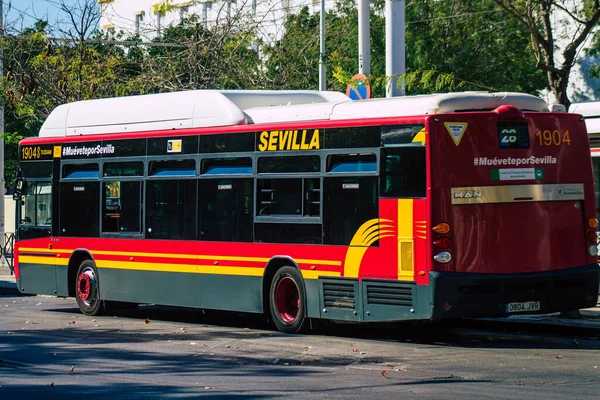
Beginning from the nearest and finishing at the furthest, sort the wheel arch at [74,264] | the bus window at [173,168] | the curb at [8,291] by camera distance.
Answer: the bus window at [173,168] → the wheel arch at [74,264] → the curb at [8,291]

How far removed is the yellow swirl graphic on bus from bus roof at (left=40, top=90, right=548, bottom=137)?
1.27 meters

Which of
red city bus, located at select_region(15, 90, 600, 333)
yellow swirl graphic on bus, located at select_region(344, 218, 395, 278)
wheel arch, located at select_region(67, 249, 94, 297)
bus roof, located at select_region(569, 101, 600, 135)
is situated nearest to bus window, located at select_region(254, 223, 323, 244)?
red city bus, located at select_region(15, 90, 600, 333)

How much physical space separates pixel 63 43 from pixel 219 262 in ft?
59.1

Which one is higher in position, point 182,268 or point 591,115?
point 591,115

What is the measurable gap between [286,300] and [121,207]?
3683mm

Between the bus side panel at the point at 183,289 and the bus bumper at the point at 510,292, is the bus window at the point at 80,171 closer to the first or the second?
the bus side panel at the point at 183,289

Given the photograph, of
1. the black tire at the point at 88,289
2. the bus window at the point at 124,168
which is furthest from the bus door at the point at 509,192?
the black tire at the point at 88,289

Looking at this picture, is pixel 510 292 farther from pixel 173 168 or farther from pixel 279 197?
pixel 173 168

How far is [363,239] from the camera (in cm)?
1449

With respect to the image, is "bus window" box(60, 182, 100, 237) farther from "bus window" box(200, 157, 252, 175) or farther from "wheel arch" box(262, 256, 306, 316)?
"wheel arch" box(262, 256, 306, 316)

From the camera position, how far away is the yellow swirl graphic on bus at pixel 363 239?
1418cm

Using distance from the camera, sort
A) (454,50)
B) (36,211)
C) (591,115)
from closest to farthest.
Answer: (36,211) < (591,115) < (454,50)

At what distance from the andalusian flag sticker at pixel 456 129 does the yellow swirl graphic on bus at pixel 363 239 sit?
3.96ft

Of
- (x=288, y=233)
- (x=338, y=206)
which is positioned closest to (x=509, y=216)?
(x=338, y=206)
